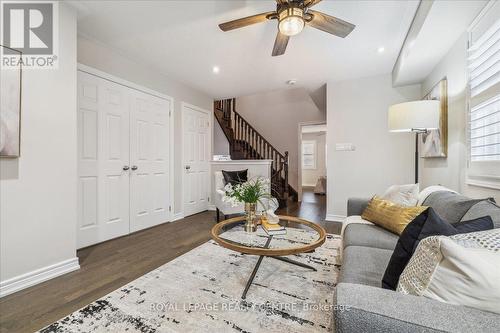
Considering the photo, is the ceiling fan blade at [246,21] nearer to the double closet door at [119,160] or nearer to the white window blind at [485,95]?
the white window blind at [485,95]

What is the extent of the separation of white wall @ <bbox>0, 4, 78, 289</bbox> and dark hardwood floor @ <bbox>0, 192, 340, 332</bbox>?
209mm

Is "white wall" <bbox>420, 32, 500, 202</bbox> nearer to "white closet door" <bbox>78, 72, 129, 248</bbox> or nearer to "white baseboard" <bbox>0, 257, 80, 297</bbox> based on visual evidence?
"white baseboard" <bbox>0, 257, 80, 297</bbox>

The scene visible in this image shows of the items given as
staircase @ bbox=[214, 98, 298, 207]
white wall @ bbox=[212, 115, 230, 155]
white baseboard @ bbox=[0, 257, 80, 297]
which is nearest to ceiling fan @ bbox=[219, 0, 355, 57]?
white baseboard @ bbox=[0, 257, 80, 297]

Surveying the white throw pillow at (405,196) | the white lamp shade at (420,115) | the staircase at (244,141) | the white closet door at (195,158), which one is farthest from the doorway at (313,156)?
the white throw pillow at (405,196)

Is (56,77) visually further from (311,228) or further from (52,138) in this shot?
(311,228)

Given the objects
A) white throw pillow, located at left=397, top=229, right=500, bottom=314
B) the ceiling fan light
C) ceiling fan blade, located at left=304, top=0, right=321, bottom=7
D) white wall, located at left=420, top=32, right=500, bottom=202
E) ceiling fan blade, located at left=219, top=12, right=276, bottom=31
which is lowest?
white throw pillow, located at left=397, top=229, right=500, bottom=314

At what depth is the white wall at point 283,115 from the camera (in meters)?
6.28

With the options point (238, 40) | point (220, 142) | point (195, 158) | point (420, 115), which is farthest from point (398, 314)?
point (220, 142)

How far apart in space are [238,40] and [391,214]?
2.36 m

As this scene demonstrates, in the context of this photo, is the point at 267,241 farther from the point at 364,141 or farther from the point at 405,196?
the point at 364,141

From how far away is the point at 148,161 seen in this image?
11.3 ft

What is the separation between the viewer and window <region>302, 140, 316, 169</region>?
914 cm

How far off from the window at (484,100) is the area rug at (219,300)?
137cm

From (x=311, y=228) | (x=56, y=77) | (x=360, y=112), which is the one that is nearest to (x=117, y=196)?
(x=56, y=77)
